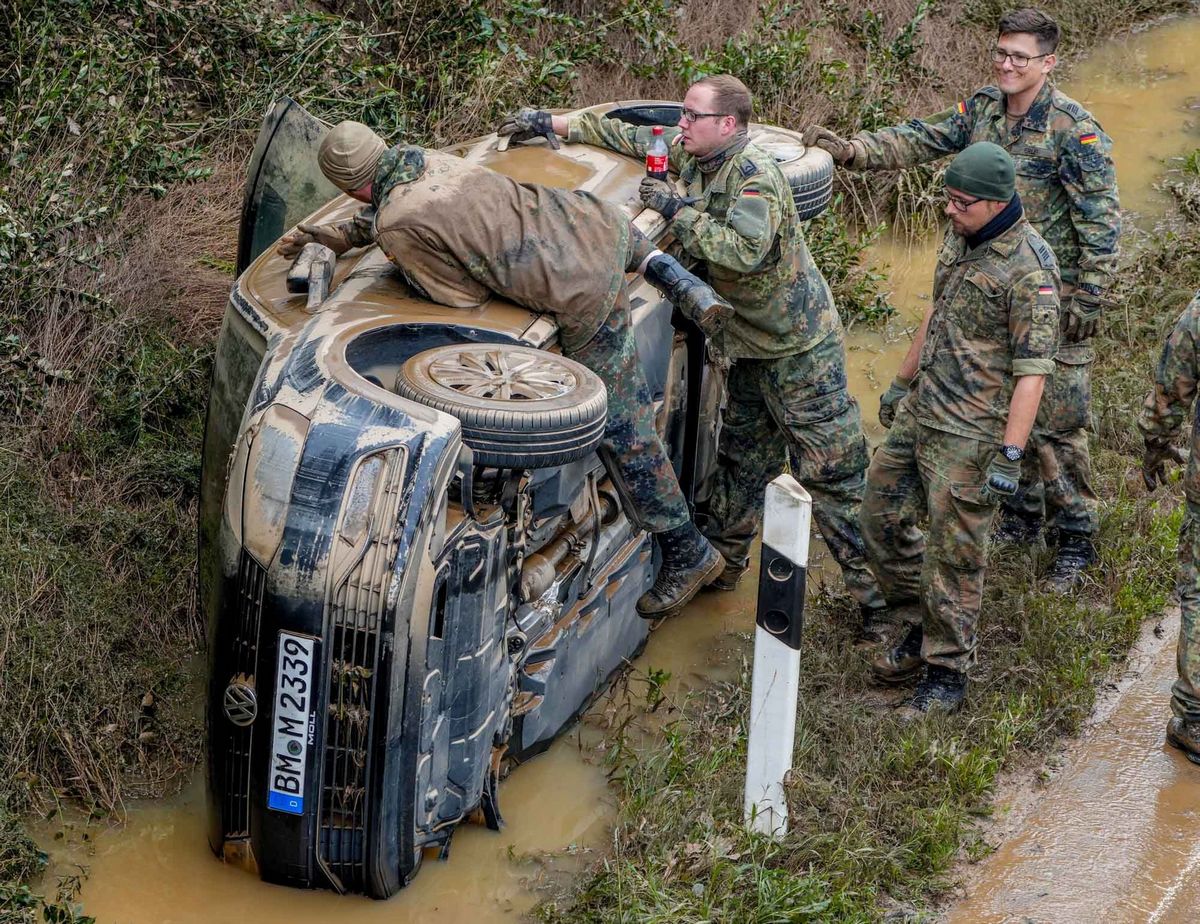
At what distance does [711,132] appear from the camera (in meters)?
5.61

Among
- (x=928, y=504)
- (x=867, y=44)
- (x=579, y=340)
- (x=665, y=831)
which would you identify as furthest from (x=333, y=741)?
(x=867, y=44)

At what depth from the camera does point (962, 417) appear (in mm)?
5359

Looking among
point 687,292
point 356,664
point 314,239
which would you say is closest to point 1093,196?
point 687,292

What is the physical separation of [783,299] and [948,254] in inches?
24.4

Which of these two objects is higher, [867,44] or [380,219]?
[380,219]

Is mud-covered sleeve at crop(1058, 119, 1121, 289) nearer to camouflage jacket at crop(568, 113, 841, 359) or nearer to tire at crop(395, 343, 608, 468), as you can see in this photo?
camouflage jacket at crop(568, 113, 841, 359)

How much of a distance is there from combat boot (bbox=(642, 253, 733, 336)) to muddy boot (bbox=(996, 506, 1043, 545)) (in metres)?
2.24

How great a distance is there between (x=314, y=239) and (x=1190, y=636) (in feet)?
11.0

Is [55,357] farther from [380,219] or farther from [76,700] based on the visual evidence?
[380,219]

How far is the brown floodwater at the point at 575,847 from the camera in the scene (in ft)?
15.0

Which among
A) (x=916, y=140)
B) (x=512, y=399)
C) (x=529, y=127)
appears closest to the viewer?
(x=512, y=399)

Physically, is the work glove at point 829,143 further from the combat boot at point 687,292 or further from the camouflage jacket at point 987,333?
the combat boot at point 687,292

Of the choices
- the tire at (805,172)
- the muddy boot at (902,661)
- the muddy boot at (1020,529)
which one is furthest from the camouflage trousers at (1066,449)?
the tire at (805,172)

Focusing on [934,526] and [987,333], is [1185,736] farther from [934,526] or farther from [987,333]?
[987,333]
